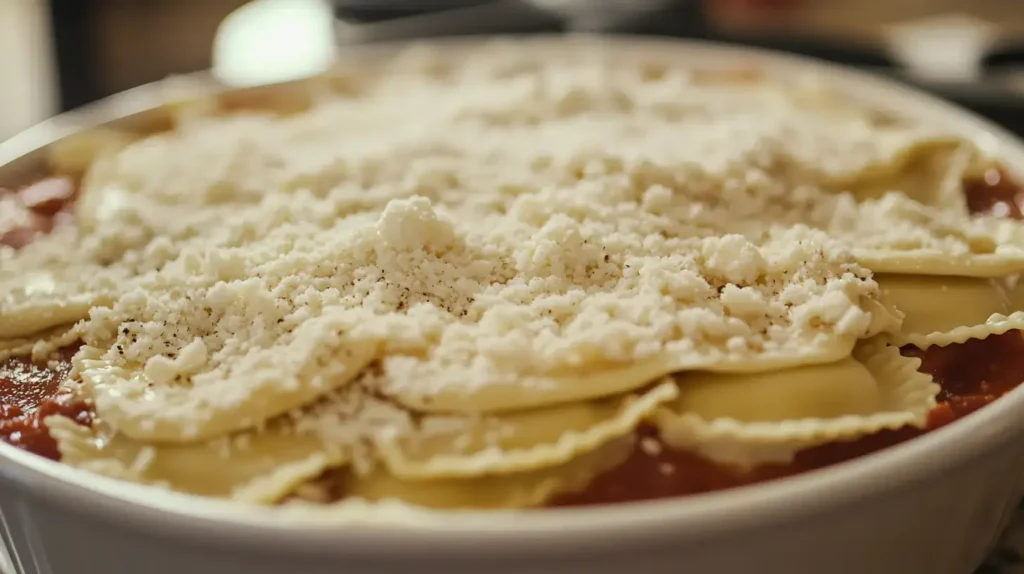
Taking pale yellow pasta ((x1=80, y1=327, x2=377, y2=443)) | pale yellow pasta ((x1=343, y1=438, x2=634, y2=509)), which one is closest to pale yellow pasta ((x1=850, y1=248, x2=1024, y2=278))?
pale yellow pasta ((x1=343, y1=438, x2=634, y2=509))

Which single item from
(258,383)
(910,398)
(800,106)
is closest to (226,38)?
(800,106)

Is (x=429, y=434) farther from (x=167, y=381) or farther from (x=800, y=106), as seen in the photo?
(x=800, y=106)

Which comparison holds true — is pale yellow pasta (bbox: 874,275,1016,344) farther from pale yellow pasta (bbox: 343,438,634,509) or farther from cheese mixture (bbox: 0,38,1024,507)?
pale yellow pasta (bbox: 343,438,634,509)

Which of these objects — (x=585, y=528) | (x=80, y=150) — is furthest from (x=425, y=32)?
(x=585, y=528)

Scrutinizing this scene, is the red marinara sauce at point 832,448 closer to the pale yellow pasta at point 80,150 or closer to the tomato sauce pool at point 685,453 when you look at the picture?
the tomato sauce pool at point 685,453

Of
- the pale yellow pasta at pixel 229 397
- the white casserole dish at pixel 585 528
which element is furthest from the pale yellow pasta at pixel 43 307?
the white casserole dish at pixel 585 528

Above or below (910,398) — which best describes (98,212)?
above

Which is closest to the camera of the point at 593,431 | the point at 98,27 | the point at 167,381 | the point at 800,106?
A: the point at 593,431

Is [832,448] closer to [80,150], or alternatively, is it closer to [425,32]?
[80,150]
